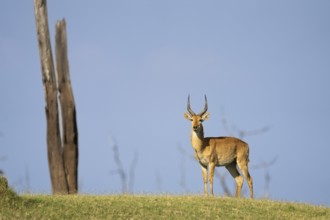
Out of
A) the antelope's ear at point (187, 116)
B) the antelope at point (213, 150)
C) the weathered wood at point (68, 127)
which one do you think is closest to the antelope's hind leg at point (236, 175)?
the antelope at point (213, 150)

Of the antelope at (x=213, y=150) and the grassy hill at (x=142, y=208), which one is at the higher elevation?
the antelope at (x=213, y=150)

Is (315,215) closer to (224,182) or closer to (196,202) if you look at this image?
(196,202)

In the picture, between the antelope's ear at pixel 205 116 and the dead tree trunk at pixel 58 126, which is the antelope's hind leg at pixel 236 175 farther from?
the dead tree trunk at pixel 58 126

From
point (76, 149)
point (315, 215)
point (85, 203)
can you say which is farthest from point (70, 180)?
point (315, 215)

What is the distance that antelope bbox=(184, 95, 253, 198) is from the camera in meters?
22.2

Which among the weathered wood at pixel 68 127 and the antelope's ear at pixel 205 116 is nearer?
the antelope's ear at pixel 205 116

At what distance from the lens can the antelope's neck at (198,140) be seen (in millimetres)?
22547

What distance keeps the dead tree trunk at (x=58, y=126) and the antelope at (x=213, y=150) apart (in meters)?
4.97

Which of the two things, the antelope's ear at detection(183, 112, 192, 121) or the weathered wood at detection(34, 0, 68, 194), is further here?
the weathered wood at detection(34, 0, 68, 194)

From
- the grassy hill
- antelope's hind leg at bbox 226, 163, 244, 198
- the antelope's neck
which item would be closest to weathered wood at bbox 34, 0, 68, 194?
the grassy hill

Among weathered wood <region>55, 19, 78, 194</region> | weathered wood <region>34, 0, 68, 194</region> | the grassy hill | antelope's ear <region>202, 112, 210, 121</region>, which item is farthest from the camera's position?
weathered wood <region>55, 19, 78, 194</region>

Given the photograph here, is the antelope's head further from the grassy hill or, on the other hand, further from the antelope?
the grassy hill

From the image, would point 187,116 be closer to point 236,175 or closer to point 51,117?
point 236,175

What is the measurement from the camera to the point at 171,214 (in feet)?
60.4
